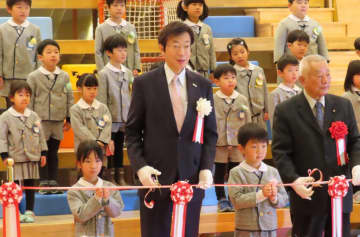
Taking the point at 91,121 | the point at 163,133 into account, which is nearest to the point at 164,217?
the point at 163,133

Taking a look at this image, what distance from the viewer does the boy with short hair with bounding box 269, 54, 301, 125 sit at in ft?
19.9

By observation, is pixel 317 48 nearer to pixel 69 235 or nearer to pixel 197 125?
pixel 69 235

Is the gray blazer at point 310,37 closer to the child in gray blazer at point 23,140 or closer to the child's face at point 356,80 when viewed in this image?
the child's face at point 356,80

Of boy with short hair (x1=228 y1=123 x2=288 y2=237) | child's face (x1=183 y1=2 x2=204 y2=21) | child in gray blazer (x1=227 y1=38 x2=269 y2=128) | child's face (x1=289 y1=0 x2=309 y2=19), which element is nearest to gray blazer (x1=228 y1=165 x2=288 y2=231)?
boy with short hair (x1=228 y1=123 x2=288 y2=237)

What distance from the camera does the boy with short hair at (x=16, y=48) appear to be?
625cm

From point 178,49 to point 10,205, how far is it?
114 centimetres

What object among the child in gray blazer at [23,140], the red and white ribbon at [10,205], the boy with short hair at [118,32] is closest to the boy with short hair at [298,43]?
the boy with short hair at [118,32]

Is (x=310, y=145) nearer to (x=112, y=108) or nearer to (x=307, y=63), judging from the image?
(x=307, y=63)

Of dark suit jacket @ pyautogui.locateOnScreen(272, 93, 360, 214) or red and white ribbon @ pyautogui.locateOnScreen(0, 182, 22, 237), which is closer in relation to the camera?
red and white ribbon @ pyautogui.locateOnScreen(0, 182, 22, 237)

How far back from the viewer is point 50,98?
582 centimetres

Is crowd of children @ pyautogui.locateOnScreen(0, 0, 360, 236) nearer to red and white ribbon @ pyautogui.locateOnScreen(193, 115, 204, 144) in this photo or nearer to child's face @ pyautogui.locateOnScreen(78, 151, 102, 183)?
child's face @ pyautogui.locateOnScreen(78, 151, 102, 183)

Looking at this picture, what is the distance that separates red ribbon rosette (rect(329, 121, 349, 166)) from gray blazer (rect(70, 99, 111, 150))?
7.91ft

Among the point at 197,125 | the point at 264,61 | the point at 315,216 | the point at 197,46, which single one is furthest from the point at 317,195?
→ the point at 264,61

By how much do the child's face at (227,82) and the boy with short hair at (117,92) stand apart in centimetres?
86
